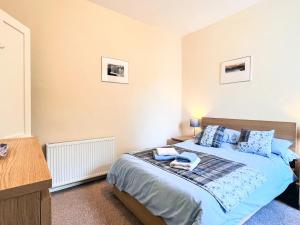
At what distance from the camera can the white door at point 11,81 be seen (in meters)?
1.64

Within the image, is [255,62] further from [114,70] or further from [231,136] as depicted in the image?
[114,70]

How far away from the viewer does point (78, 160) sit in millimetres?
2615

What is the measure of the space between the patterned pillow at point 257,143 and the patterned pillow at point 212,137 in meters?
0.30

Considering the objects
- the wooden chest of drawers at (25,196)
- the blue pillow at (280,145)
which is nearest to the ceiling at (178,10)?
the blue pillow at (280,145)

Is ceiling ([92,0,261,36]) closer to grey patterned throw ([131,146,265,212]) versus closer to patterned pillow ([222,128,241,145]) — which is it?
patterned pillow ([222,128,241,145])

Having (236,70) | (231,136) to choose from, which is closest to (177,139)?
(231,136)

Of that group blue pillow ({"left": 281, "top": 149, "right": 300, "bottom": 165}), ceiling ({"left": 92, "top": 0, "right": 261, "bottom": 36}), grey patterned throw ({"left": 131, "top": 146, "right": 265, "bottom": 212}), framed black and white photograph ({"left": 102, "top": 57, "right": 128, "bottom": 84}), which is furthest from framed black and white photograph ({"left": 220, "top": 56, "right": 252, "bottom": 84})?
framed black and white photograph ({"left": 102, "top": 57, "right": 128, "bottom": 84})

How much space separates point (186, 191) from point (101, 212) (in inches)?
46.5

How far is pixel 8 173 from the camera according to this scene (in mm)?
675

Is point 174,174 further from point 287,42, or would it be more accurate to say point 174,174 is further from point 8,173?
point 287,42

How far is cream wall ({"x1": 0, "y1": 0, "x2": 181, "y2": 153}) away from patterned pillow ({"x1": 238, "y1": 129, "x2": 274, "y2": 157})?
165 centimetres

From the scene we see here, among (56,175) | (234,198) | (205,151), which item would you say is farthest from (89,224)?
(205,151)

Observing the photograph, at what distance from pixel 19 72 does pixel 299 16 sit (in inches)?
139

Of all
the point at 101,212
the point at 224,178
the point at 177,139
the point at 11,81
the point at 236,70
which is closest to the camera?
the point at 224,178
